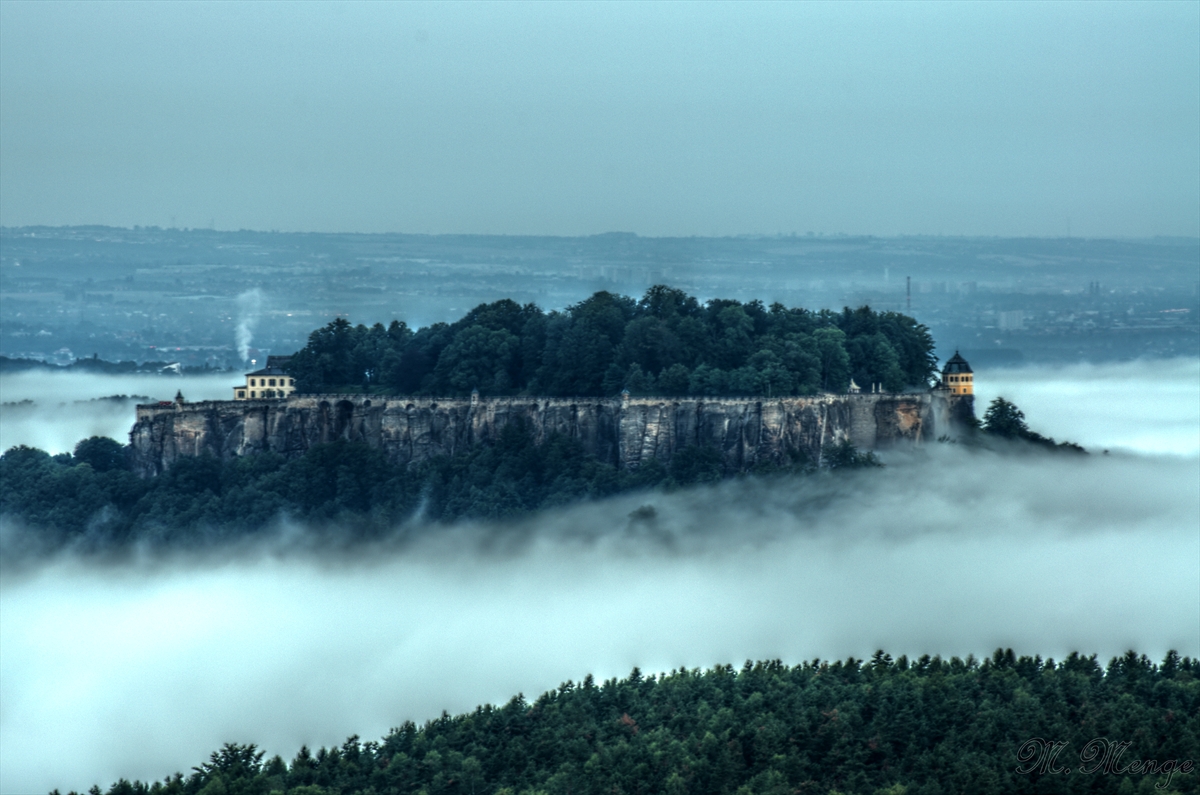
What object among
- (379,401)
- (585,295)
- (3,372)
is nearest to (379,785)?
(379,401)

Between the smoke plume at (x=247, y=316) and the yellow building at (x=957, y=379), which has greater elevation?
the yellow building at (x=957, y=379)

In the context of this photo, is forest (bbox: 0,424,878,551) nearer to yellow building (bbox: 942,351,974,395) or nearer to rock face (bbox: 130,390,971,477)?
rock face (bbox: 130,390,971,477)

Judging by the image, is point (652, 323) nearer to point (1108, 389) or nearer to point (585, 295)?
point (1108, 389)

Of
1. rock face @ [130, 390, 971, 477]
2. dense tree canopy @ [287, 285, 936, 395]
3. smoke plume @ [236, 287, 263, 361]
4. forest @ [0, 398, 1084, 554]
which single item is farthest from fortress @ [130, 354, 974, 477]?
smoke plume @ [236, 287, 263, 361]

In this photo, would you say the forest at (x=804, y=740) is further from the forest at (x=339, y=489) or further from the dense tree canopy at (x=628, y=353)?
the dense tree canopy at (x=628, y=353)

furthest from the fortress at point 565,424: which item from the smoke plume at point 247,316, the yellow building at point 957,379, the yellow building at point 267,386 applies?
the smoke plume at point 247,316
